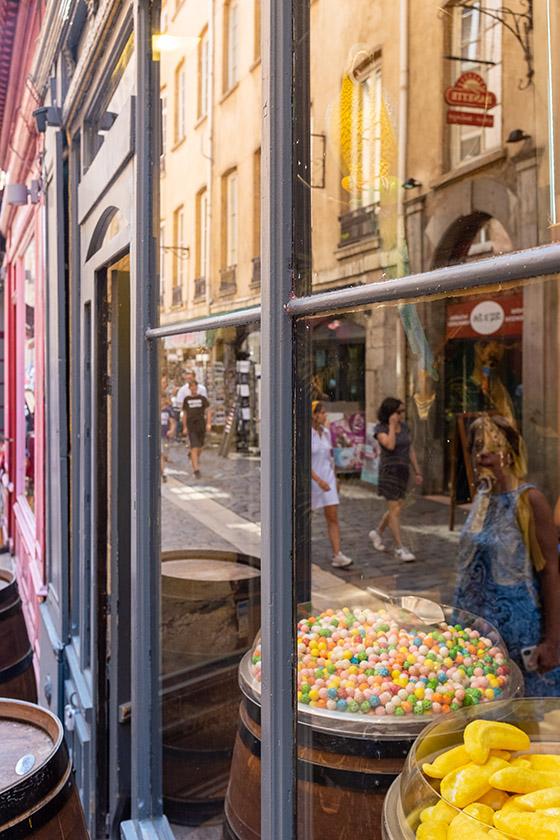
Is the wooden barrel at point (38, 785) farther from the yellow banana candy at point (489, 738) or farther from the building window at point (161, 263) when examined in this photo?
the building window at point (161, 263)

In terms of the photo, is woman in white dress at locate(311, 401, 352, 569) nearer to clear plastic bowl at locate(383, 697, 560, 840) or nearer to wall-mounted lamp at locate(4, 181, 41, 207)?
clear plastic bowl at locate(383, 697, 560, 840)

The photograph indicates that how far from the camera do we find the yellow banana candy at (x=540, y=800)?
873 millimetres

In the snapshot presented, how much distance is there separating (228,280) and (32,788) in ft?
3.87

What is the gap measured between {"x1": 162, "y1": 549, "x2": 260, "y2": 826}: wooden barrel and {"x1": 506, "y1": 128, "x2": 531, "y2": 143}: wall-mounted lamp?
15.5 ft

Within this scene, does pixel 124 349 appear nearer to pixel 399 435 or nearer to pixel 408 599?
pixel 408 599

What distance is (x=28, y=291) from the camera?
5766mm

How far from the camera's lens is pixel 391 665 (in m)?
1.55

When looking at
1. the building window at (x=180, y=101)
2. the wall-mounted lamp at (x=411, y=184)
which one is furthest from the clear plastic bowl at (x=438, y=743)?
the wall-mounted lamp at (x=411, y=184)

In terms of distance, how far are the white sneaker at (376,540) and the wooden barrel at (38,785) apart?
5.41m

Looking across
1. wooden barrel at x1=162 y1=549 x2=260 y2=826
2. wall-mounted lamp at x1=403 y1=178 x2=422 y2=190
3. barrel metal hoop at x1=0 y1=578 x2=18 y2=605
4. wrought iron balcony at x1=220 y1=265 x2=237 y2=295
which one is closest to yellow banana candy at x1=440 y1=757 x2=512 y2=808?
wooden barrel at x1=162 y1=549 x2=260 y2=826

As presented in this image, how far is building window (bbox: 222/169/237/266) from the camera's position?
191 centimetres

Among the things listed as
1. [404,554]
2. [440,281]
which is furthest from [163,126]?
[404,554]

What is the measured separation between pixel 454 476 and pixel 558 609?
3.12 metres

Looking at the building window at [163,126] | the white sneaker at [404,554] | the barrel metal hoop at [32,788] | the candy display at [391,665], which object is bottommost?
the white sneaker at [404,554]
